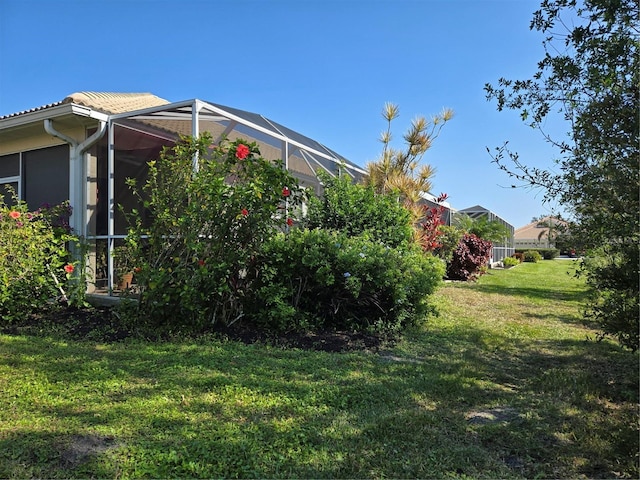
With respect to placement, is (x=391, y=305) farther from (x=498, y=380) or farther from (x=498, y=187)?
(x=498, y=187)

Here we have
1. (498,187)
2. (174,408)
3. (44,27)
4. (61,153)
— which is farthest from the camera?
(61,153)

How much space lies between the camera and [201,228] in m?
4.90

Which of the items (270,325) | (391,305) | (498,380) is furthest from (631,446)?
(270,325)

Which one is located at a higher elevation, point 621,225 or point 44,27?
point 44,27

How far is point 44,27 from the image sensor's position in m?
6.16

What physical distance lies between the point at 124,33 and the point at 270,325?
16.1 ft

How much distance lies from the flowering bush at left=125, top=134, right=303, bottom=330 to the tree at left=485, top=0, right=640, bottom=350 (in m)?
2.80

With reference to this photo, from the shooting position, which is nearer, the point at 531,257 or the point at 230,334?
the point at 230,334

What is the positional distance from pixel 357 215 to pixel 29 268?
471 centimetres

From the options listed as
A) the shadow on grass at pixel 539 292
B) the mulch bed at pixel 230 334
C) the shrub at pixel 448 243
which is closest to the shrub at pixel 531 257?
the shadow on grass at pixel 539 292

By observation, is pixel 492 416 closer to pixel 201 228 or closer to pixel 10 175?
pixel 201 228

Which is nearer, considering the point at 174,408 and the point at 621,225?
the point at 621,225

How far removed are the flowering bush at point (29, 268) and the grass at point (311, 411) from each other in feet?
3.19

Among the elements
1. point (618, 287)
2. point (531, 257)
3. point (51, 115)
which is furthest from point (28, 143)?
point (531, 257)
